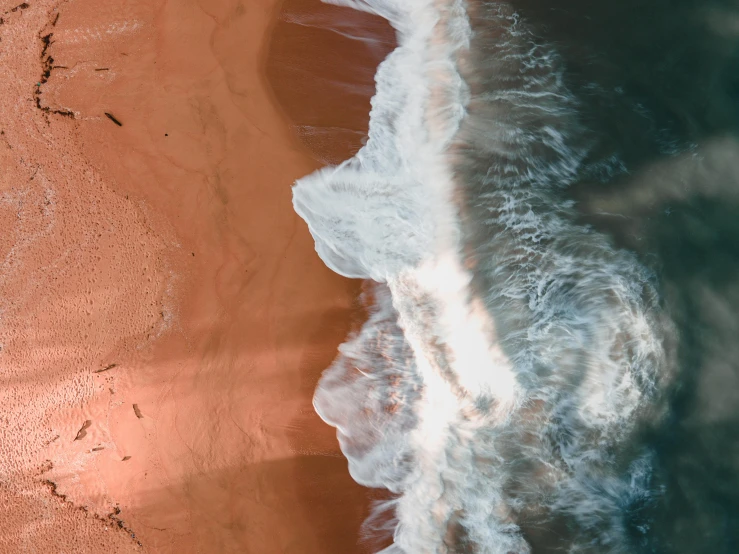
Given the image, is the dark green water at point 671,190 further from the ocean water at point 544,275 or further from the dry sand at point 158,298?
the dry sand at point 158,298

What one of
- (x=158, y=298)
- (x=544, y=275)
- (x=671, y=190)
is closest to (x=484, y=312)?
(x=544, y=275)

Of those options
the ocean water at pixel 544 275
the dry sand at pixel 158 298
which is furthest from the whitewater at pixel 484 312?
the dry sand at pixel 158 298

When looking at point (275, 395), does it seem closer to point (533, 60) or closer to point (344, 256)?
point (344, 256)

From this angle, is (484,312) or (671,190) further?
(671,190)

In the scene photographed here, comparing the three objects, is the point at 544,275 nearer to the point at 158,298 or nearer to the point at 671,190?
the point at 671,190

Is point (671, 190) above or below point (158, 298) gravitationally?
above

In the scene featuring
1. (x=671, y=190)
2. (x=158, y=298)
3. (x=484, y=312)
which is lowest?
(x=484, y=312)
